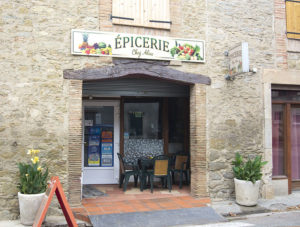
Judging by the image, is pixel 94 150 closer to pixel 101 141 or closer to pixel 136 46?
pixel 101 141

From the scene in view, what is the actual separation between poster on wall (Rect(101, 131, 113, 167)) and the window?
3155 mm

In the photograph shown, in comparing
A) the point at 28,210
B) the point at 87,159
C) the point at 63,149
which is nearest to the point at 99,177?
the point at 87,159

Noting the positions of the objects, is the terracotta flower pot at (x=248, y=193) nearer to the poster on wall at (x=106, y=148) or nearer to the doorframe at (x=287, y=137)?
the doorframe at (x=287, y=137)

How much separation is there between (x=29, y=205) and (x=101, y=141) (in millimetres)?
3317

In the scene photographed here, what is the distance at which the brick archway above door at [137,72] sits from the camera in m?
5.94

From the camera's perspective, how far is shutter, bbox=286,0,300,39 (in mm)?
7316

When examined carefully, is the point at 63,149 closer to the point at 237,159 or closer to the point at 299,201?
the point at 237,159

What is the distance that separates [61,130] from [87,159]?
2390 mm

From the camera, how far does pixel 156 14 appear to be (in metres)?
6.49

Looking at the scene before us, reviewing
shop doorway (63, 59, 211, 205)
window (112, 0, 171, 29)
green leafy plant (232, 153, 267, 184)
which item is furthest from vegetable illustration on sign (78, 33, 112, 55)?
green leafy plant (232, 153, 267, 184)

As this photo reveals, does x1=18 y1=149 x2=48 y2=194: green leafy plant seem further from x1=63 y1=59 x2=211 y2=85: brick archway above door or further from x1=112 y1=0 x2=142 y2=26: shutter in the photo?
x1=112 y1=0 x2=142 y2=26: shutter

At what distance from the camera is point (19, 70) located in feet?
18.3

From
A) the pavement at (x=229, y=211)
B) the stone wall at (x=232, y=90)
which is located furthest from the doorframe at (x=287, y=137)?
the stone wall at (x=232, y=90)

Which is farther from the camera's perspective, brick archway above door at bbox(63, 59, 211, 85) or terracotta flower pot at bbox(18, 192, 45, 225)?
brick archway above door at bbox(63, 59, 211, 85)
